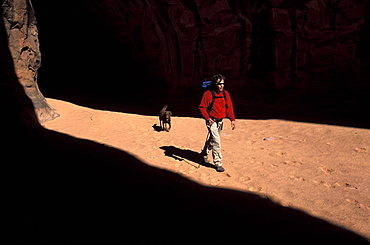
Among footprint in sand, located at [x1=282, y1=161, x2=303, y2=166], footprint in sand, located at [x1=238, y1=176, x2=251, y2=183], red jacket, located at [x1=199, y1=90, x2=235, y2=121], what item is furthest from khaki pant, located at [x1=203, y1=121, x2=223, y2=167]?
footprint in sand, located at [x1=282, y1=161, x2=303, y2=166]

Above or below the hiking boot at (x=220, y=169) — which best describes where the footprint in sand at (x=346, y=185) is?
below

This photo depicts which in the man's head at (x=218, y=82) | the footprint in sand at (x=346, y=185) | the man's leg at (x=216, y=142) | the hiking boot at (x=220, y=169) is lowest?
the footprint in sand at (x=346, y=185)

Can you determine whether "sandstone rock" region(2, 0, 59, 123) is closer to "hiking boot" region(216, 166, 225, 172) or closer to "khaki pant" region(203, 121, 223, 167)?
"khaki pant" region(203, 121, 223, 167)

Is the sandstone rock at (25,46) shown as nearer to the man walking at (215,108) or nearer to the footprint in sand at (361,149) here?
the man walking at (215,108)

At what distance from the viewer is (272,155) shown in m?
5.06

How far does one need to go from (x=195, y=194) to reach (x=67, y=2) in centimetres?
1668

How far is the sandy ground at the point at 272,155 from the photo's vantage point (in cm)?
317

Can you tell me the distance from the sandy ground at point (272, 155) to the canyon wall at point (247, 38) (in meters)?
4.28

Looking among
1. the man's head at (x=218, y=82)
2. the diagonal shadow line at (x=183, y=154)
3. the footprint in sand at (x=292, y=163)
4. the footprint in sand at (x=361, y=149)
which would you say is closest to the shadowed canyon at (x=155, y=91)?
the diagonal shadow line at (x=183, y=154)

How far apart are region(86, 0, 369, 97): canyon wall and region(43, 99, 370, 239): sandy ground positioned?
4.28 metres

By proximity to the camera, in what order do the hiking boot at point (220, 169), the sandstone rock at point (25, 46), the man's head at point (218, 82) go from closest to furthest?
the man's head at point (218, 82), the hiking boot at point (220, 169), the sandstone rock at point (25, 46)

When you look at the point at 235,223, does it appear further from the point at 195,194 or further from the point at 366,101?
the point at 366,101

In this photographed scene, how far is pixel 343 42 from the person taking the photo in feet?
32.1

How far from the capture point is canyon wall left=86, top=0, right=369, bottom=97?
9.79 meters
